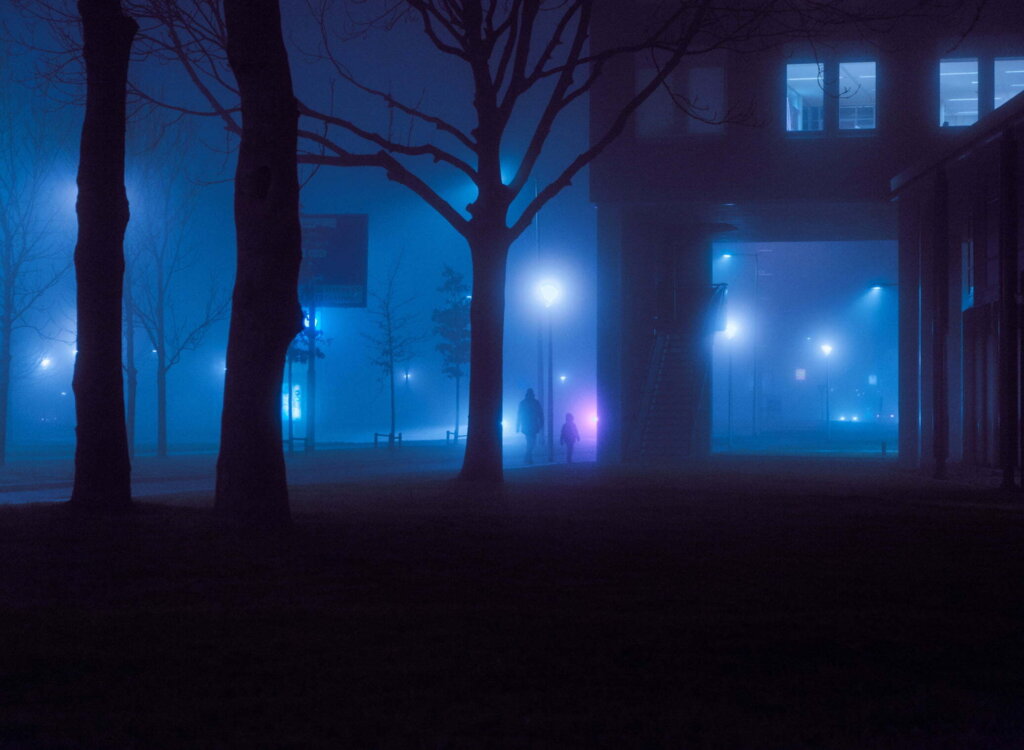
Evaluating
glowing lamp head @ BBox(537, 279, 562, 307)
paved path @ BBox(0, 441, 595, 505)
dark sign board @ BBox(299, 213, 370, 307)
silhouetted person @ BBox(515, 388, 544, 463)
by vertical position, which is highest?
dark sign board @ BBox(299, 213, 370, 307)

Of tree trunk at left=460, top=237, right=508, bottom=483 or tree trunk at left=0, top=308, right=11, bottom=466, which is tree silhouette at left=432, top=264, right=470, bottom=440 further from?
tree trunk at left=460, top=237, right=508, bottom=483

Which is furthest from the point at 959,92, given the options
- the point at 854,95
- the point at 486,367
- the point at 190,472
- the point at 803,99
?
the point at 190,472

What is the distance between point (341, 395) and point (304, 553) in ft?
245

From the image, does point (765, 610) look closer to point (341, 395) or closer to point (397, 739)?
point (397, 739)

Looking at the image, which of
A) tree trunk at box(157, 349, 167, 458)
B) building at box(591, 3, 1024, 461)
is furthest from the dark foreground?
tree trunk at box(157, 349, 167, 458)

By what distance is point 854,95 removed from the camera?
99.8ft

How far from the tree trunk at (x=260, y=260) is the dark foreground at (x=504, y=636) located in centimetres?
56

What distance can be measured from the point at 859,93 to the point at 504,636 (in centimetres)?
2825

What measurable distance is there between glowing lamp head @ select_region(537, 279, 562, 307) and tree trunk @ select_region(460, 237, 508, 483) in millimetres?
17695

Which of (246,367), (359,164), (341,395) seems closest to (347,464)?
(359,164)

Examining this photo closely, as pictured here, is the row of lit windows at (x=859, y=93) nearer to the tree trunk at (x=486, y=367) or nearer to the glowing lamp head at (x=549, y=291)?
the glowing lamp head at (x=549, y=291)

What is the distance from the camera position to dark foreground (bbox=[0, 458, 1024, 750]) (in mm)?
4184

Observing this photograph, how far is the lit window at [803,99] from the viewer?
30.8 metres

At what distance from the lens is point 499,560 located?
8094 mm
